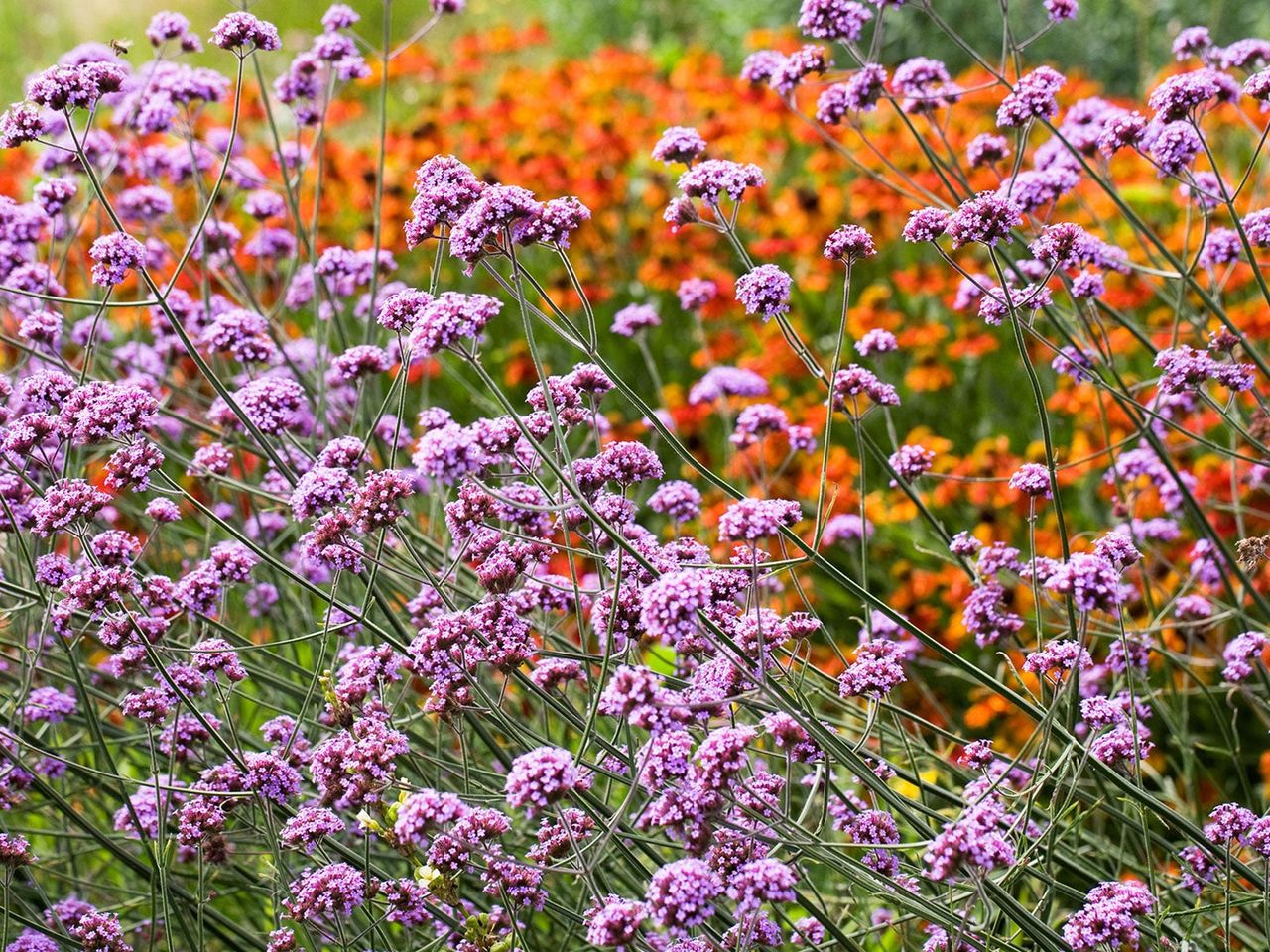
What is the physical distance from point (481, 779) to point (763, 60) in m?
1.99

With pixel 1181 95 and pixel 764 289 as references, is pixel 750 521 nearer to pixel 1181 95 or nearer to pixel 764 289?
pixel 764 289

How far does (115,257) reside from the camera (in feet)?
9.23

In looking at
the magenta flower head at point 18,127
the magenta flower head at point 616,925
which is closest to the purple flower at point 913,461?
the magenta flower head at point 616,925

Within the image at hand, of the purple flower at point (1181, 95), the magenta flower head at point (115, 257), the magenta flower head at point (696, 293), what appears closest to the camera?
the magenta flower head at point (115, 257)

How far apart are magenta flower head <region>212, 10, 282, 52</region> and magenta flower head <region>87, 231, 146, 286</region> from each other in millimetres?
503

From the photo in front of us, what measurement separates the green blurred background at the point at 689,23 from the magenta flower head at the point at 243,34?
4.96 metres

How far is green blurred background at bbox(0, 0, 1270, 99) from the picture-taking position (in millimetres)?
10664

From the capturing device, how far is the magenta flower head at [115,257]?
281cm

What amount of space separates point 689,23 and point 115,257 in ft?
38.7

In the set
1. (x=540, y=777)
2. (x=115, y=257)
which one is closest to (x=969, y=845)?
(x=540, y=777)

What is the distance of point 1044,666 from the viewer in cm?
264

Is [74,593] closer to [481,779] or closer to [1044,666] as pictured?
[481,779]

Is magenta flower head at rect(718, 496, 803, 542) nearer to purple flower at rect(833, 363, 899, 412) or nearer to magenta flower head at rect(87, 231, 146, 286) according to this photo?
purple flower at rect(833, 363, 899, 412)

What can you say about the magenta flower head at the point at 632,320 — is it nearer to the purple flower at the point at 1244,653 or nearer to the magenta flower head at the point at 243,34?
the magenta flower head at the point at 243,34
